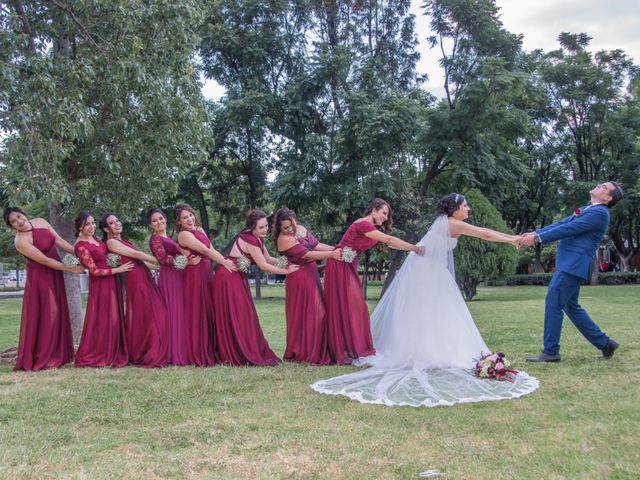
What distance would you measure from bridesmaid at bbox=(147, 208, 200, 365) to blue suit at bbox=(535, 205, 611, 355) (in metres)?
4.76

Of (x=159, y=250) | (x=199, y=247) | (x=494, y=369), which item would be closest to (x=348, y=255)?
(x=199, y=247)

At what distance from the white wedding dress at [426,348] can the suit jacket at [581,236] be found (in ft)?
4.31

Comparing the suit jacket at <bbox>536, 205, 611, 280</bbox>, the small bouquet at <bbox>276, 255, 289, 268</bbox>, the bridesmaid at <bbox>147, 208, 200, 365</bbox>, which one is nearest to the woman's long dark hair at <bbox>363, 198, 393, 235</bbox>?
the small bouquet at <bbox>276, 255, 289, 268</bbox>

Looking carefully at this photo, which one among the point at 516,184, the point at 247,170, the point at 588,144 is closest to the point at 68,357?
the point at 247,170

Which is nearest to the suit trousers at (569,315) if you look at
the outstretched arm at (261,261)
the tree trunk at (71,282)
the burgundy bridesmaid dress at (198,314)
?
the outstretched arm at (261,261)

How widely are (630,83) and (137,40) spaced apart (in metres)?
33.9

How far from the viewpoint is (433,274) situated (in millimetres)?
7320

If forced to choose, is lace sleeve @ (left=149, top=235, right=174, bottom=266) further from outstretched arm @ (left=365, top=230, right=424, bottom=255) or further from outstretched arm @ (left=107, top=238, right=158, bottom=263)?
outstretched arm @ (left=365, top=230, right=424, bottom=255)

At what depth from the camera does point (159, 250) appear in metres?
7.85

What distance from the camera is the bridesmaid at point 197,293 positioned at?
303 inches

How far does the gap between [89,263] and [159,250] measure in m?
0.95

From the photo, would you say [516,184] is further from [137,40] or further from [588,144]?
[137,40]

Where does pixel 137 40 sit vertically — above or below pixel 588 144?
below

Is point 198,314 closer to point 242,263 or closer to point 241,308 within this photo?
point 241,308
